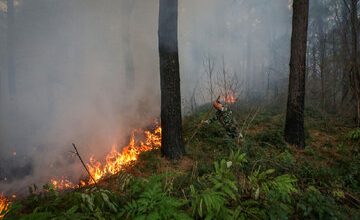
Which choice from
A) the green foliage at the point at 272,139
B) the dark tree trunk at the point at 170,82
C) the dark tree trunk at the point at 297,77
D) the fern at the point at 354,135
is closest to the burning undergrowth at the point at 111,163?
the dark tree trunk at the point at 170,82

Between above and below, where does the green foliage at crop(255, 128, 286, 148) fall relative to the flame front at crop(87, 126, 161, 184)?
above

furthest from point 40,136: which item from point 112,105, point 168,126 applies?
point 168,126

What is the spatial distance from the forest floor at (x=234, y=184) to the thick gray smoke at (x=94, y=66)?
4.24 meters

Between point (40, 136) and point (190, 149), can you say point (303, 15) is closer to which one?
point (190, 149)

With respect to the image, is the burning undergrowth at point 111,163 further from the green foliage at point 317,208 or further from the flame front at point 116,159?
the green foliage at point 317,208

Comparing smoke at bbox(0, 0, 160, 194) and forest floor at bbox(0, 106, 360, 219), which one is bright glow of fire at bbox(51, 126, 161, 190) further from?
forest floor at bbox(0, 106, 360, 219)

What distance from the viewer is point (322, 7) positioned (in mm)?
26922

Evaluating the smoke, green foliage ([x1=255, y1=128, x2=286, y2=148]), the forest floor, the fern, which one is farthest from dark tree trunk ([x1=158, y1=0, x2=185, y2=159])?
the fern

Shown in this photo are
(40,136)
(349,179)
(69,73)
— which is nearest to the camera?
(349,179)

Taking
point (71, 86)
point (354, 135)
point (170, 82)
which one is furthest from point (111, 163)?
point (71, 86)

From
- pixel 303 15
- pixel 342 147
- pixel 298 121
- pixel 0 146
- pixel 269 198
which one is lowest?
pixel 0 146

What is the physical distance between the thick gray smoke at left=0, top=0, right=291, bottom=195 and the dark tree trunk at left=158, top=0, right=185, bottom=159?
381cm

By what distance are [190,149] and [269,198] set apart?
4872mm

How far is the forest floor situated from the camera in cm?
258
